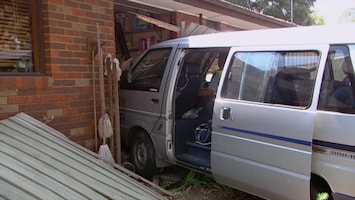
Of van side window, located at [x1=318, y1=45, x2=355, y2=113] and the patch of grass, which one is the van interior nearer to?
the patch of grass

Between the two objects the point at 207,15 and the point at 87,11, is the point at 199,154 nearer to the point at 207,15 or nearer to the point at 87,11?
the point at 87,11

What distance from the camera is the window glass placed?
4035 millimetres

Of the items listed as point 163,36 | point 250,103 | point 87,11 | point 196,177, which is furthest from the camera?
point 163,36

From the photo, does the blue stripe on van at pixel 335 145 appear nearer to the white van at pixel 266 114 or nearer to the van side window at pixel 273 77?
the white van at pixel 266 114

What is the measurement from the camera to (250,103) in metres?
3.87

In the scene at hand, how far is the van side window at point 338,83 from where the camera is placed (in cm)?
319

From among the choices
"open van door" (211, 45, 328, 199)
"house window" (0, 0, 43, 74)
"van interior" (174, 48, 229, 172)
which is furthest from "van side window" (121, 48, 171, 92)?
"house window" (0, 0, 43, 74)

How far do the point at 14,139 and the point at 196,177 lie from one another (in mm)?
2528

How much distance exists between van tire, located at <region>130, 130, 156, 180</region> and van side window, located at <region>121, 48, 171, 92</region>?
0.69 metres

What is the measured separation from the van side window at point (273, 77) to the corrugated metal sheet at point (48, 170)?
1467mm

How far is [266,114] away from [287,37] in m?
0.79

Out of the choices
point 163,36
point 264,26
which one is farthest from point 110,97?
point 264,26

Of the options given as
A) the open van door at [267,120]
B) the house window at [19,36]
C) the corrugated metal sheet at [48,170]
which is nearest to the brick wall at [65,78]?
the house window at [19,36]

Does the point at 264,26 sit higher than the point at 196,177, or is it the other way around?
the point at 264,26
